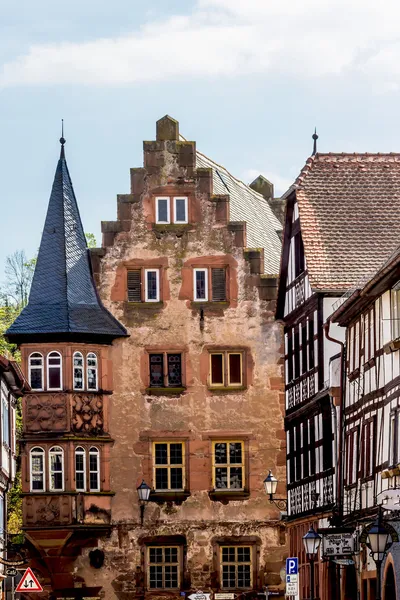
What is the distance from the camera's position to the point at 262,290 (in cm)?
5741

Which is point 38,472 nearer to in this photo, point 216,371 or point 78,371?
point 78,371

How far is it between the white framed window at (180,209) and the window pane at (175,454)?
24.5 feet

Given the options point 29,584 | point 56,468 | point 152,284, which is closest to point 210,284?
point 152,284

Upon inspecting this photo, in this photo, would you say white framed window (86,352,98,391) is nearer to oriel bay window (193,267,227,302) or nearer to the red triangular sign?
oriel bay window (193,267,227,302)

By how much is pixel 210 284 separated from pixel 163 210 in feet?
9.52

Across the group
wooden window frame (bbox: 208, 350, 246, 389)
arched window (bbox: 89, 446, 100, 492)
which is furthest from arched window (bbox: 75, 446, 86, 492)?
wooden window frame (bbox: 208, 350, 246, 389)

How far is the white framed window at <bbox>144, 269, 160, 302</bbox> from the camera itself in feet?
Answer: 188

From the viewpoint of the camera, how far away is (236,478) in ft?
187

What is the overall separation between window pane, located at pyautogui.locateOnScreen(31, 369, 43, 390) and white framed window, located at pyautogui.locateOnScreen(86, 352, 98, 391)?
1593 millimetres

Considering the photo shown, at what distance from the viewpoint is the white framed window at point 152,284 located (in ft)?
188

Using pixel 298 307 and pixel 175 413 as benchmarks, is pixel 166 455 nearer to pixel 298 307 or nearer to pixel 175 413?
pixel 175 413

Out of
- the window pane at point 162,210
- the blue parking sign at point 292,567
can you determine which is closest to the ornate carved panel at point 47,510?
the window pane at point 162,210

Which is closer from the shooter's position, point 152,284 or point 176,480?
point 176,480

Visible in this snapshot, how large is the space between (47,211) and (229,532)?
40.1 ft
